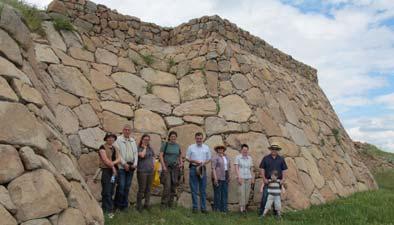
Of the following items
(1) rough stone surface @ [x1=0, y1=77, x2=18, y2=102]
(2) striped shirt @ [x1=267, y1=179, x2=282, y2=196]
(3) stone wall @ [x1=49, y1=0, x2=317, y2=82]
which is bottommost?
(2) striped shirt @ [x1=267, y1=179, x2=282, y2=196]

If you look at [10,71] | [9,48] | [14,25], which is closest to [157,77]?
[14,25]

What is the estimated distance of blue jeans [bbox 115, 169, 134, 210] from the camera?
23.5ft

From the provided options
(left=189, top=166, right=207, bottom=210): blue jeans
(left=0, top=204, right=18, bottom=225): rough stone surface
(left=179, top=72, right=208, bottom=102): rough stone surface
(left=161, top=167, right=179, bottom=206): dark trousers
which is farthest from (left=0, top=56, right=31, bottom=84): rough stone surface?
(left=179, top=72, right=208, bottom=102): rough stone surface

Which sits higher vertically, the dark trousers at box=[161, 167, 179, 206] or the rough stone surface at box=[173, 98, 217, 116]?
the rough stone surface at box=[173, 98, 217, 116]

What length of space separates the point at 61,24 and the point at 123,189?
4.36 m

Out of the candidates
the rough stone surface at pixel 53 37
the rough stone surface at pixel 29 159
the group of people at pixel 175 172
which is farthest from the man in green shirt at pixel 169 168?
the rough stone surface at pixel 29 159

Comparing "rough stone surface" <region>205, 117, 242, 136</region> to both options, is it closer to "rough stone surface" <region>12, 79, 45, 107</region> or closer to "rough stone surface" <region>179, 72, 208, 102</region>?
"rough stone surface" <region>179, 72, 208, 102</region>

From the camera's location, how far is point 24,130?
4711 millimetres

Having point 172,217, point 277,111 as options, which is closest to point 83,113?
point 172,217

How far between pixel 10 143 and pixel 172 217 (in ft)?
10.7

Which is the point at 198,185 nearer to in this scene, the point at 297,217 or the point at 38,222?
the point at 297,217

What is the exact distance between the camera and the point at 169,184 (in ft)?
25.8

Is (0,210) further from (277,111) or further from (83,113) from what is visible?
(277,111)

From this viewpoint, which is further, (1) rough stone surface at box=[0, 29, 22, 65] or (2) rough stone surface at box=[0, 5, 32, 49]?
(2) rough stone surface at box=[0, 5, 32, 49]
